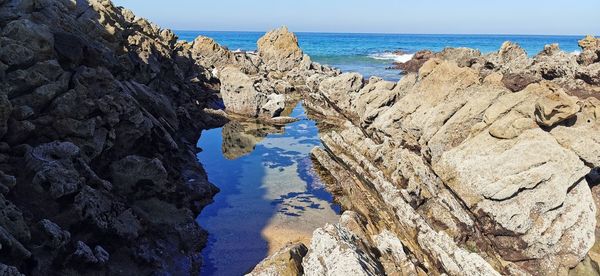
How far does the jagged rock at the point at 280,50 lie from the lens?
86688 millimetres

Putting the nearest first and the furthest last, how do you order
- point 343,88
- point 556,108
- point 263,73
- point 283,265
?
point 283,265 → point 556,108 → point 343,88 → point 263,73

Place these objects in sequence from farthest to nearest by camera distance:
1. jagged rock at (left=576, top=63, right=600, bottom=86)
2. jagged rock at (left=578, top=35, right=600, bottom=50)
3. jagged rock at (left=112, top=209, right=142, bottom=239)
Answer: jagged rock at (left=578, top=35, right=600, bottom=50) → jagged rock at (left=576, top=63, right=600, bottom=86) → jagged rock at (left=112, top=209, right=142, bottom=239)

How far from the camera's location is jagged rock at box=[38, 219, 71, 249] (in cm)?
1298

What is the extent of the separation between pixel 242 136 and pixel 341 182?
14.2 m

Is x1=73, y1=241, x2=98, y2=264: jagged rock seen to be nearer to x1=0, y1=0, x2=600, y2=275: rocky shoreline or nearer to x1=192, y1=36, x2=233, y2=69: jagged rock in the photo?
x1=0, y1=0, x2=600, y2=275: rocky shoreline

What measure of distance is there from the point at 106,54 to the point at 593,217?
85.9ft

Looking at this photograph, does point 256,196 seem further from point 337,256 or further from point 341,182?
point 337,256

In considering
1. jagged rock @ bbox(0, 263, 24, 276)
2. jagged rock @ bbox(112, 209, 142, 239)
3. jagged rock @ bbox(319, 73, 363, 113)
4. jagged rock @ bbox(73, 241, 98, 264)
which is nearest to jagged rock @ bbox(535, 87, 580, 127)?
jagged rock @ bbox(112, 209, 142, 239)

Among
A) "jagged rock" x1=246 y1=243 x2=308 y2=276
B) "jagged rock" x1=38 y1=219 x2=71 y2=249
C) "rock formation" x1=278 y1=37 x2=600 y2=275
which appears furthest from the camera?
"rock formation" x1=278 y1=37 x2=600 y2=275

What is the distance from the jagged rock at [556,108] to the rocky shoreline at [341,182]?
0.05 meters

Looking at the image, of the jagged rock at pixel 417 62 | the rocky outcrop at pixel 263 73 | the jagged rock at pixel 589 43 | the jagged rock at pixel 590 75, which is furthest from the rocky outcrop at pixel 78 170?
the jagged rock at pixel 417 62

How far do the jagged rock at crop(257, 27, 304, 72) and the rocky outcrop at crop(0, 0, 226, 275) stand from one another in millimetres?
62345

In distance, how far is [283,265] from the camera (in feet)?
44.0

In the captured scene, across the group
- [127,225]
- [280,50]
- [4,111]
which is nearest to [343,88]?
[127,225]
